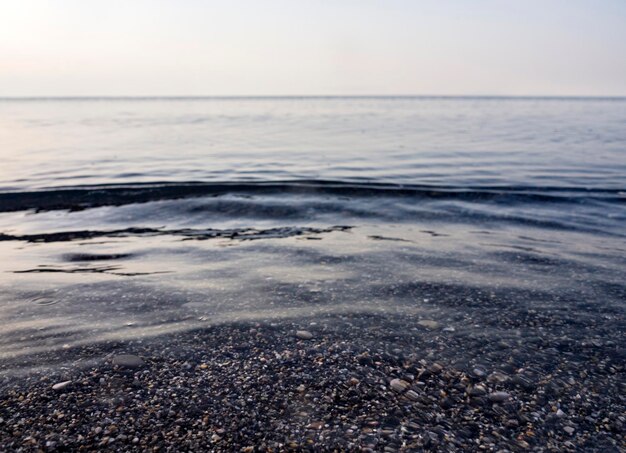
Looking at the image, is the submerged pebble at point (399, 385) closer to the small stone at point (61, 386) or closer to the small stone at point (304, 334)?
the small stone at point (304, 334)

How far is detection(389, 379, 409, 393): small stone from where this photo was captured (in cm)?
436

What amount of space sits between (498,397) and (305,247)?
18.0 ft

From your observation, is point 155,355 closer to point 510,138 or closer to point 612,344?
point 612,344

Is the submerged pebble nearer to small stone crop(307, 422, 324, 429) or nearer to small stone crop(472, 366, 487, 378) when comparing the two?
small stone crop(472, 366, 487, 378)

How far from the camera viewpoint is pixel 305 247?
30.3ft

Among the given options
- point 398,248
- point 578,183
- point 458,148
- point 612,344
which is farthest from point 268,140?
point 612,344

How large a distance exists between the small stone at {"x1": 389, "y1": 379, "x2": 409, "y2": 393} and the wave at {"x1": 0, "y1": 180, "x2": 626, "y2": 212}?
34.4 feet

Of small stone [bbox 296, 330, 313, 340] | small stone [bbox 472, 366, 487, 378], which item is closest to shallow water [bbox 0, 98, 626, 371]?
small stone [bbox 472, 366, 487, 378]

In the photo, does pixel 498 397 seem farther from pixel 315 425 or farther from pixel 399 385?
pixel 315 425

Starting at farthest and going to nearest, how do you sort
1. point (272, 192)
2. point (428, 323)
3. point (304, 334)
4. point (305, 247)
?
point (272, 192)
point (305, 247)
point (428, 323)
point (304, 334)

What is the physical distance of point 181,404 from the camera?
4.13 metres

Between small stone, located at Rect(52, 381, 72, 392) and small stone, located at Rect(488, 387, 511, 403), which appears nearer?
small stone, located at Rect(488, 387, 511, 403)

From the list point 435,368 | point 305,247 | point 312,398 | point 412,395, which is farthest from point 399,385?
point 305,247

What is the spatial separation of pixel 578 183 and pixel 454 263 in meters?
10.9
